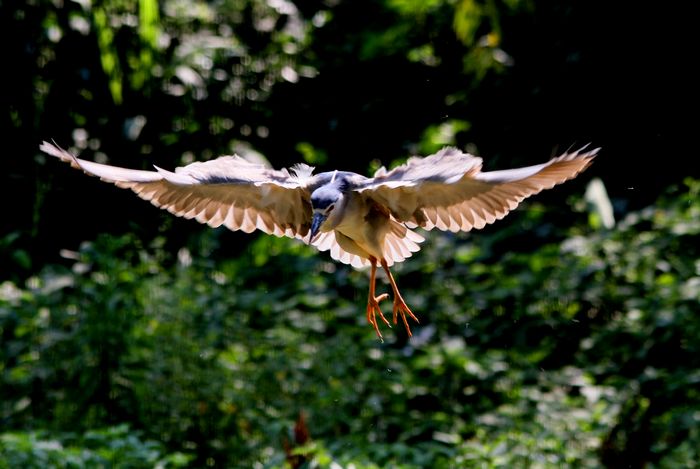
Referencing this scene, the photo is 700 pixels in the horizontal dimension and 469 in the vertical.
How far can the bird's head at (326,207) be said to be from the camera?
2.82m

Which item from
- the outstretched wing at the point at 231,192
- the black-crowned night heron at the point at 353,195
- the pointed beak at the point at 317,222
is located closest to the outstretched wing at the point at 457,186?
the black-crowned night heron at the point at 353,195

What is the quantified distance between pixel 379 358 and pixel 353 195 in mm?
2208

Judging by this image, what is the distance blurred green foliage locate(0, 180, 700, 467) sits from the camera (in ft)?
14.7

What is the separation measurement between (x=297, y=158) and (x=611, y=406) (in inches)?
95.6

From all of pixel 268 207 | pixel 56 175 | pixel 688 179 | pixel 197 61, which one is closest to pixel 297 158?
pixel 197 61

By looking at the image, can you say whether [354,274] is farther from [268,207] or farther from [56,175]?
[268,207]

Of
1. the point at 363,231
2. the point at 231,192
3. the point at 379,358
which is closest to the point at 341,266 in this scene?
the point at 379,358

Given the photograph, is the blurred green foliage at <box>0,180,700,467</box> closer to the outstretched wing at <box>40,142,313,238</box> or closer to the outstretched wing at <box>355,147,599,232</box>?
the outstretched wing at <box>40,142,313,238</box>

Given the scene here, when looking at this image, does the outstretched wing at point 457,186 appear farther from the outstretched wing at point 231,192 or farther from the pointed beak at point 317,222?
the outstretched wing at point 231,192

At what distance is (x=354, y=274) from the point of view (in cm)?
547

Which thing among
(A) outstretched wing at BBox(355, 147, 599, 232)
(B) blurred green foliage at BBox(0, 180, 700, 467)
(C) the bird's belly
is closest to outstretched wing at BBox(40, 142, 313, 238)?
(C) the bird's belly

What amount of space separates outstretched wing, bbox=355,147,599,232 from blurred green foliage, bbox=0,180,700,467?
1.33 m

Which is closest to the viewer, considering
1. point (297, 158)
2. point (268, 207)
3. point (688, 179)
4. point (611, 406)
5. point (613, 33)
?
point (268, 207)

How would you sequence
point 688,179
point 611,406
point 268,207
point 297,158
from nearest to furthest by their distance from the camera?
1. point 268,207
2. point 611,406
3. point 688,179
4. point 297,158
